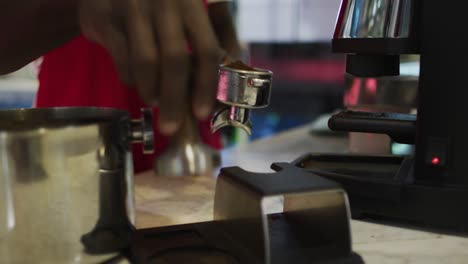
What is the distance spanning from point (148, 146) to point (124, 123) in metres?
0.04

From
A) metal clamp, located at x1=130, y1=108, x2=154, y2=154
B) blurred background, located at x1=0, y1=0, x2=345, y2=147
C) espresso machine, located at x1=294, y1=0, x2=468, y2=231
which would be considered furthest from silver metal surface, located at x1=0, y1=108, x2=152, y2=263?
blurred background, located at x1=0, y1=0, x2=345, y2=147

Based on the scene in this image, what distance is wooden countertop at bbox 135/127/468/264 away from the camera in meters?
0.46

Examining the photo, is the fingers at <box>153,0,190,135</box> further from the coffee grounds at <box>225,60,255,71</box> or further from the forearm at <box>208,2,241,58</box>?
the forearm at <box>208,2,241,58</box>

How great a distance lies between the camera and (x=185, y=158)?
2.56 ft

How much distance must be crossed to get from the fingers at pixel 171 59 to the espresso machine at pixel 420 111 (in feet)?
0.78

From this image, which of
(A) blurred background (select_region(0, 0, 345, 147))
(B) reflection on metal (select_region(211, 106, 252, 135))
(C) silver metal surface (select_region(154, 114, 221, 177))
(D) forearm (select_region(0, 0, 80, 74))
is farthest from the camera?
(A) blurred background (select_region(0, 0, 345, 147))

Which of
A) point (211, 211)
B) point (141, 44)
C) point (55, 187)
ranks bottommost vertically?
point (211, 211)

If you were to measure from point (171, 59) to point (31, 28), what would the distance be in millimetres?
383

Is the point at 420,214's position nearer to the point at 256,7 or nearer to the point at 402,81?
the point at 402,81

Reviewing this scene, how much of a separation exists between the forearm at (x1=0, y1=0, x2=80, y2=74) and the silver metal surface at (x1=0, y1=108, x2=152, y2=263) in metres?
0.33

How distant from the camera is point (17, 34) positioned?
0.69 metres

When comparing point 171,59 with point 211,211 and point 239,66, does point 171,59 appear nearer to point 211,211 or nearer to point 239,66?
point 239,66

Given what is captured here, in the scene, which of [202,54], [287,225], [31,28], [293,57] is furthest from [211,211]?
[293,57]

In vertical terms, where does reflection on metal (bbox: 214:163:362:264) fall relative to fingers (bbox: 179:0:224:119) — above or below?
below
